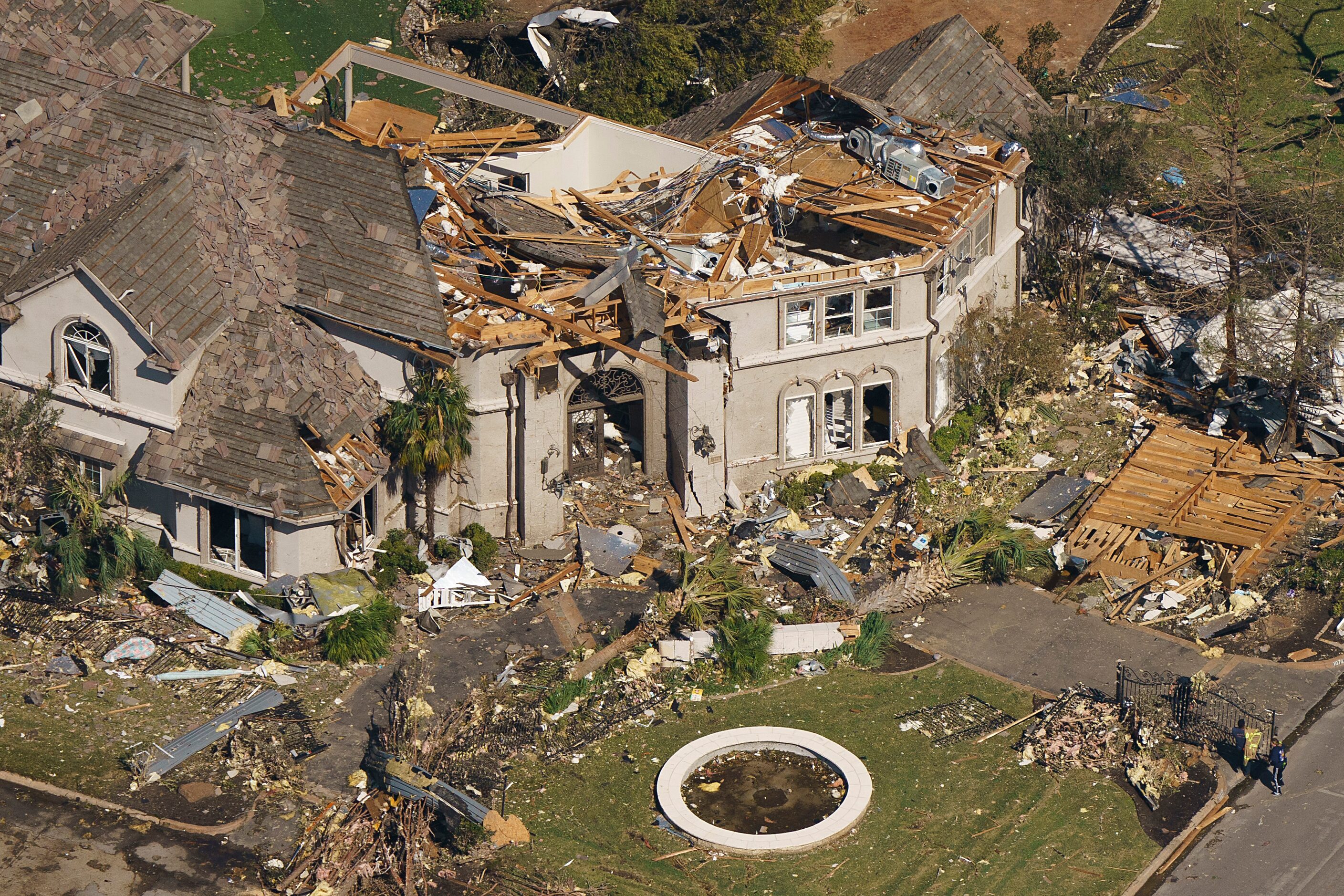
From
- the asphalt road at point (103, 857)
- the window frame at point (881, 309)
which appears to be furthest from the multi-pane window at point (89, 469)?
the window frame at point (881, 309)

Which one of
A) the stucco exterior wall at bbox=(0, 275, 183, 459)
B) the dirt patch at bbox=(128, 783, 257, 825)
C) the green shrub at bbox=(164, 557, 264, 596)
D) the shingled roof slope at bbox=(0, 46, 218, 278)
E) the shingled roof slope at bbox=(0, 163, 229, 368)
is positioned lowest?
the dirt patch at bbox=(128, 783, 257, 825)

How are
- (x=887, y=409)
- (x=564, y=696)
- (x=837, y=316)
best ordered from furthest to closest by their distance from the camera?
1. (x=887, y=409)
2. (x=837, y=316)
3. (x=564, y=696)

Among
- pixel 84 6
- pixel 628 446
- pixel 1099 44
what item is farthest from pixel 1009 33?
pixel 84 6

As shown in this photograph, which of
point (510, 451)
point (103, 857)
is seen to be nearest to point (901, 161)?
point (510, 451)

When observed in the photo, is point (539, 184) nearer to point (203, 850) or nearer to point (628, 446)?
point (628, 446)

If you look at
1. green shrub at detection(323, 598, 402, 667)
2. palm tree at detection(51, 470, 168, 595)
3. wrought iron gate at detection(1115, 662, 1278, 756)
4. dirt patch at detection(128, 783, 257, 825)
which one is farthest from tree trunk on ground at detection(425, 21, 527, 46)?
dirt patch at detection(128, 783, 257, 825)

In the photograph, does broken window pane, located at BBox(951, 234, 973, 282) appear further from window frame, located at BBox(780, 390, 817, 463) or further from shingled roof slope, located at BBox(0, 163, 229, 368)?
shingled roof slope, located at BBox(0, 163, 229, 368)

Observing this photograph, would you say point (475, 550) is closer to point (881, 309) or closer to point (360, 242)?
point (360, 242)
